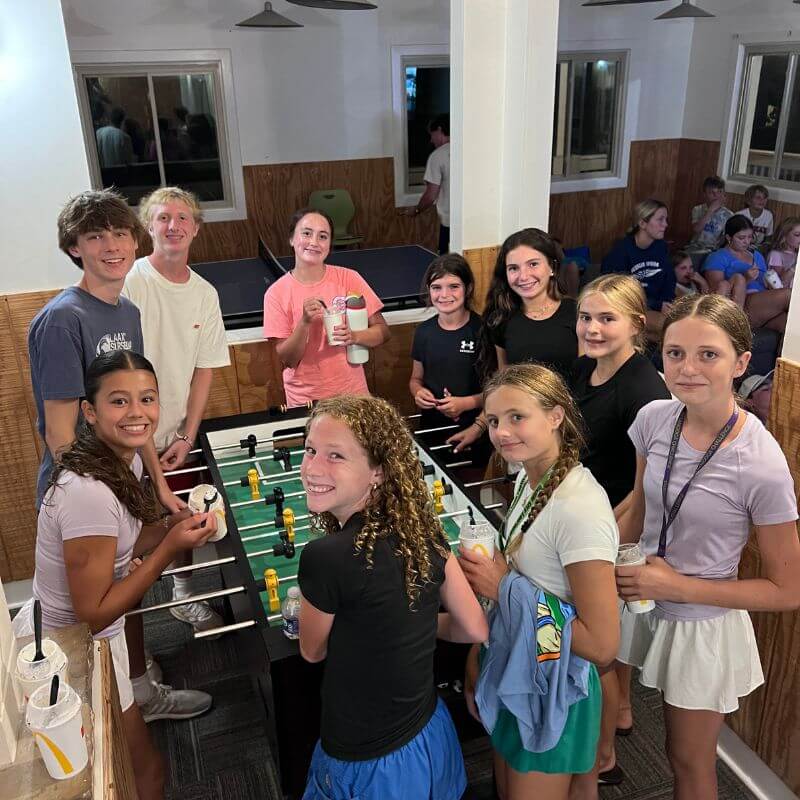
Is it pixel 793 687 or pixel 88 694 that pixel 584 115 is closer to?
pixel 793 687

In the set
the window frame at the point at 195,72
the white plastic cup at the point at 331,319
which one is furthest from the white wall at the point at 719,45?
the white plastic cup at the point at 331,319

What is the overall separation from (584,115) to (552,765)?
8.12m

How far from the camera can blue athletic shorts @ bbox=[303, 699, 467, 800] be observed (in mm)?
1667

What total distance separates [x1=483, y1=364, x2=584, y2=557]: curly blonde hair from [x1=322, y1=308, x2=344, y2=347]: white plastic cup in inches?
53.8

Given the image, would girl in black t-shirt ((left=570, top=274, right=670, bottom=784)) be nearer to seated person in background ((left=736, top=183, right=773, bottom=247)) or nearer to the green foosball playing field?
the green foosball playing field

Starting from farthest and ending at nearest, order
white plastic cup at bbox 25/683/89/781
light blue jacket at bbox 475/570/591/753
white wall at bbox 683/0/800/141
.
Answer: white wall at bbox 683/0/800/141 < light blue jacket at bbox 475/570/591/753 < white plastic cup at bbox 25/683/89/781

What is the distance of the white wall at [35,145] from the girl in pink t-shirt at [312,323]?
0.94 m

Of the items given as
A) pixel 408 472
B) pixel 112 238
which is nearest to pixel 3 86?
pixel 112 238

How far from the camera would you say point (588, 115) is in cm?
860

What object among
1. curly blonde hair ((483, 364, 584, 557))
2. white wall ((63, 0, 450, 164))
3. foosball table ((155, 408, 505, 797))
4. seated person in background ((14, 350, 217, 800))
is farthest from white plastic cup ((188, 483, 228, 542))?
white wall ((63, 0, 450, 164))

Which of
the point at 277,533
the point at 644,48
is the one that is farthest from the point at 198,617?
the point at 644,48

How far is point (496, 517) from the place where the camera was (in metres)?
2.52

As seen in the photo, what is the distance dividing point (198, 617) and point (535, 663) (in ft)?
6.44

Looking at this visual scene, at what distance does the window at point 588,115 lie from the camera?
825 centimetres
